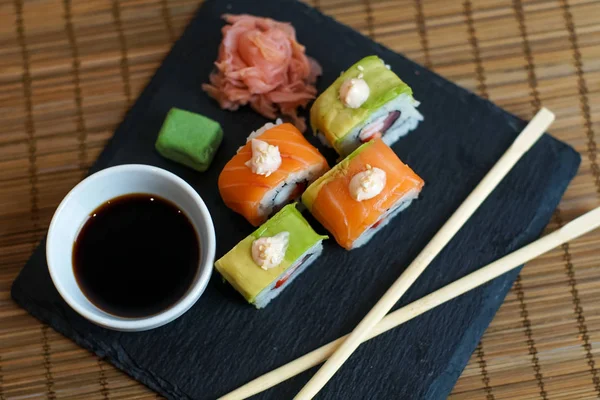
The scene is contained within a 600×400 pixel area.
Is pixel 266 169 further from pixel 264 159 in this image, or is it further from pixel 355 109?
pixel 355 109

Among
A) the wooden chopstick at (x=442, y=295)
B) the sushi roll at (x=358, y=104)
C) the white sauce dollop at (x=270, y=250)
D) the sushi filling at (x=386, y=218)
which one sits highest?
the sushi roll at (x=358, y=104)

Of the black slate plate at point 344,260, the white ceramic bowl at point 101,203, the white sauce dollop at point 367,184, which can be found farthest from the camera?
the black slate plate at point 344,260

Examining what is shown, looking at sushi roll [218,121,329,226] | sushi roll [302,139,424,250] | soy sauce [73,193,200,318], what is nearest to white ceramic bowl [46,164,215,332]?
soy sauce [73,193,200,318]

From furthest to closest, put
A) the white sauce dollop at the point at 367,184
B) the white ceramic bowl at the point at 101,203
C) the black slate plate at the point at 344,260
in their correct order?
the black slate plate at the point at 344,260 < the white sauce dollop at the point at 367,184 < the white ceramic bowl at the point at 101,203

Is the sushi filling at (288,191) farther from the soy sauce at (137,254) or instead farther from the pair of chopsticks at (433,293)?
the pair of chopsticks at (433,293)

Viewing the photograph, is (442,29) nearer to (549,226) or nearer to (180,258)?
(549,226)

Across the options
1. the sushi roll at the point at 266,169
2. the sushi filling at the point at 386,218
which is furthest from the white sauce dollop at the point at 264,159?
the sushi filling at the point at 386,218

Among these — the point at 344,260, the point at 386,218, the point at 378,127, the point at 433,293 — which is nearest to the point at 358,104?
the point at 378,127
